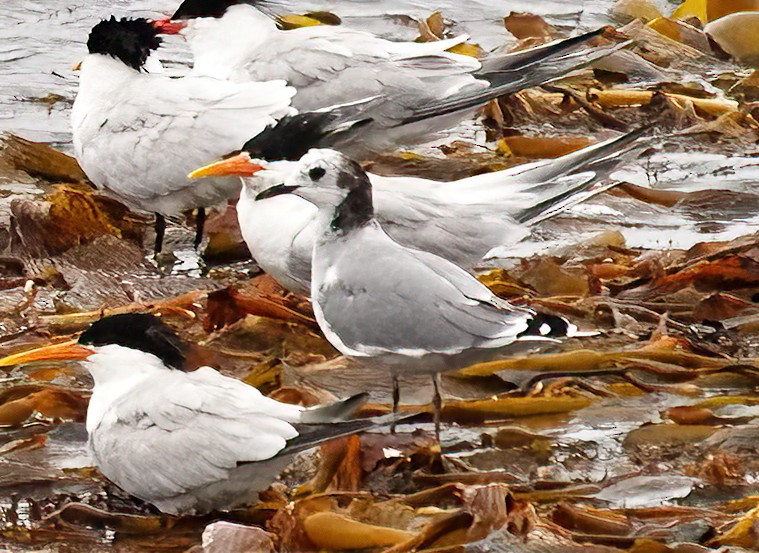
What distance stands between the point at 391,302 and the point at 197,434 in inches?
26.4

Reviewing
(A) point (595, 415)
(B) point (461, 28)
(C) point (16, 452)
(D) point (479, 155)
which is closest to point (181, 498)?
(C) point (16, 452)

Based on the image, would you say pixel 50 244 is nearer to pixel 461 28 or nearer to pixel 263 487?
pixel 263 487

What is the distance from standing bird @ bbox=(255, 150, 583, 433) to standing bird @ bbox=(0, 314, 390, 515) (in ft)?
1.31

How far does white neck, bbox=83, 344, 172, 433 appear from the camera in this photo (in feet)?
12.6

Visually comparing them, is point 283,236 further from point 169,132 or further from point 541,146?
point 541,146

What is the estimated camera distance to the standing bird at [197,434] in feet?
11.7

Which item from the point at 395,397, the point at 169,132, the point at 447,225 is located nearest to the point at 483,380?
the point at 395,397

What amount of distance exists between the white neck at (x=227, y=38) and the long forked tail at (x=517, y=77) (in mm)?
814

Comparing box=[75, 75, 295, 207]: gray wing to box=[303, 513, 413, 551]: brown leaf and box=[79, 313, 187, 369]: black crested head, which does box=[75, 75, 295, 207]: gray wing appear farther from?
box=[303, 513, 413, 551]: brown leaf

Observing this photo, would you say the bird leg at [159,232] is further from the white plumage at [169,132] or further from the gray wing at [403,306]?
the gray wing at [403,306]

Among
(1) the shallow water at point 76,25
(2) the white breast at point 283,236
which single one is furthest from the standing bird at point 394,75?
(1) the shallow water at point 76,25

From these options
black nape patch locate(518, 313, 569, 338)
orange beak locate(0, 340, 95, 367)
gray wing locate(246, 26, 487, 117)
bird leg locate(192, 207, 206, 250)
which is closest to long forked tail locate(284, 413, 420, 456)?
black nape patch locate(518, 313, 569, 338)

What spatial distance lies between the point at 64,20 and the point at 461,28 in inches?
101

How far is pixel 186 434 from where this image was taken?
11.9ft
